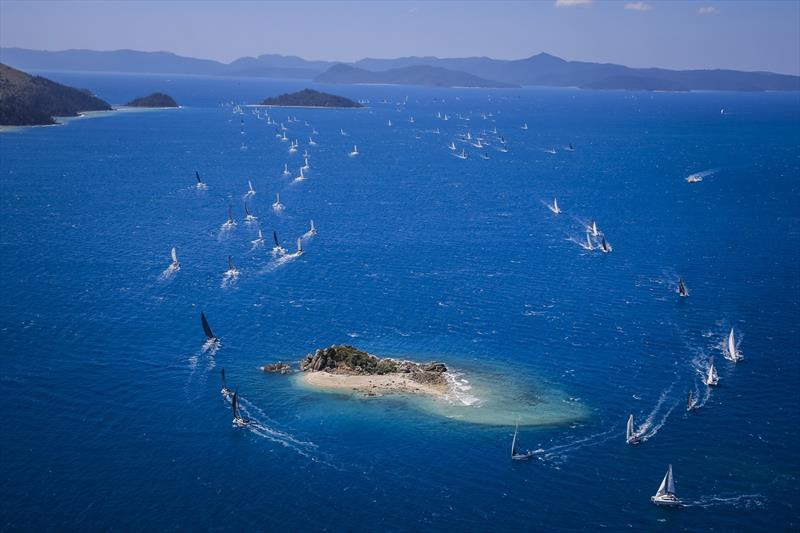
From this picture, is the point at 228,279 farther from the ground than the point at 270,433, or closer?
farther from the ground

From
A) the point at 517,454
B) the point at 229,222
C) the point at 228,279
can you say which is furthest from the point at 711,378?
the point at 229,222

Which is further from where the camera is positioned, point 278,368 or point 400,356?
point 400,356

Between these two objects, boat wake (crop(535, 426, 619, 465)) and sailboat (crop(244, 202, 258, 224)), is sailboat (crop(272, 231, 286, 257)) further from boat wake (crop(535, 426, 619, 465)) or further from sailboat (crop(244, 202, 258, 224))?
boat wake (crop(535, 426, 619, 465))

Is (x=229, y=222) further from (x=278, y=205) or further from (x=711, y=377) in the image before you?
(x=711, y=377)

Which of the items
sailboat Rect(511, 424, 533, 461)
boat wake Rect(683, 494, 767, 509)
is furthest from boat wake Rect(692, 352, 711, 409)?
sailboat Rect(511, 424, 533, 461)

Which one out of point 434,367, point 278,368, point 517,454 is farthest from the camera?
point 278,368

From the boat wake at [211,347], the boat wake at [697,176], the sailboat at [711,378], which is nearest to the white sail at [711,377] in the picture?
the sailboat at [711,378]

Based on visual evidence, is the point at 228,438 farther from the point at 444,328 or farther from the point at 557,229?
the point at 557,229
